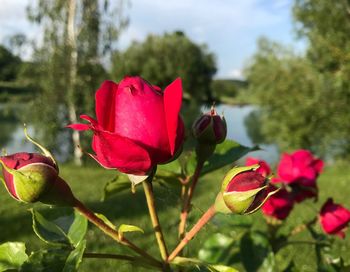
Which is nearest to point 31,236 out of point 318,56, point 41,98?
point 41,98

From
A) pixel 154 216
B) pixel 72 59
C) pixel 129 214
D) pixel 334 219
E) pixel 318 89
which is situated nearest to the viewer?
pixel 154 216

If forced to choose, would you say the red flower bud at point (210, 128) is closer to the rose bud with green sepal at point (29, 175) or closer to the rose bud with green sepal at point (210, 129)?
Answer: the rose bud with green sepal at point (210, 129)

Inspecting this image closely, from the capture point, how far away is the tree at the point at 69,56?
31.9ft

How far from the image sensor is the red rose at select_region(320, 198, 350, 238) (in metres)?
1.03

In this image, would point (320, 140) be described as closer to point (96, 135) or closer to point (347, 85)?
point (347, 85)

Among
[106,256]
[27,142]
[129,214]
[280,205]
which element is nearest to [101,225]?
[106,256]

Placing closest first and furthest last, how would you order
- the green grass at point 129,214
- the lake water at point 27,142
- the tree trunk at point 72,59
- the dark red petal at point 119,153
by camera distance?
the dark red petal at point 119,153 < the green grass at point 129,214 < the tree trunk at point 72,59 < the lake water at point 27,142

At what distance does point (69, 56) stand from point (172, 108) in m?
9.69

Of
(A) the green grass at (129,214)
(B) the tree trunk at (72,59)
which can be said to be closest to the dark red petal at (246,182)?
(A) the green grass at (129,214)

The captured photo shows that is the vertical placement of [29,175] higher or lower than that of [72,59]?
higher

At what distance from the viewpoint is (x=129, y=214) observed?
5.05 metres

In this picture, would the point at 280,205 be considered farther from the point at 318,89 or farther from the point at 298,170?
the point at 318,89

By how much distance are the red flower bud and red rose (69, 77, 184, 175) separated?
15 centimetres

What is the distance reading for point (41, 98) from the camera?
10055 mm
